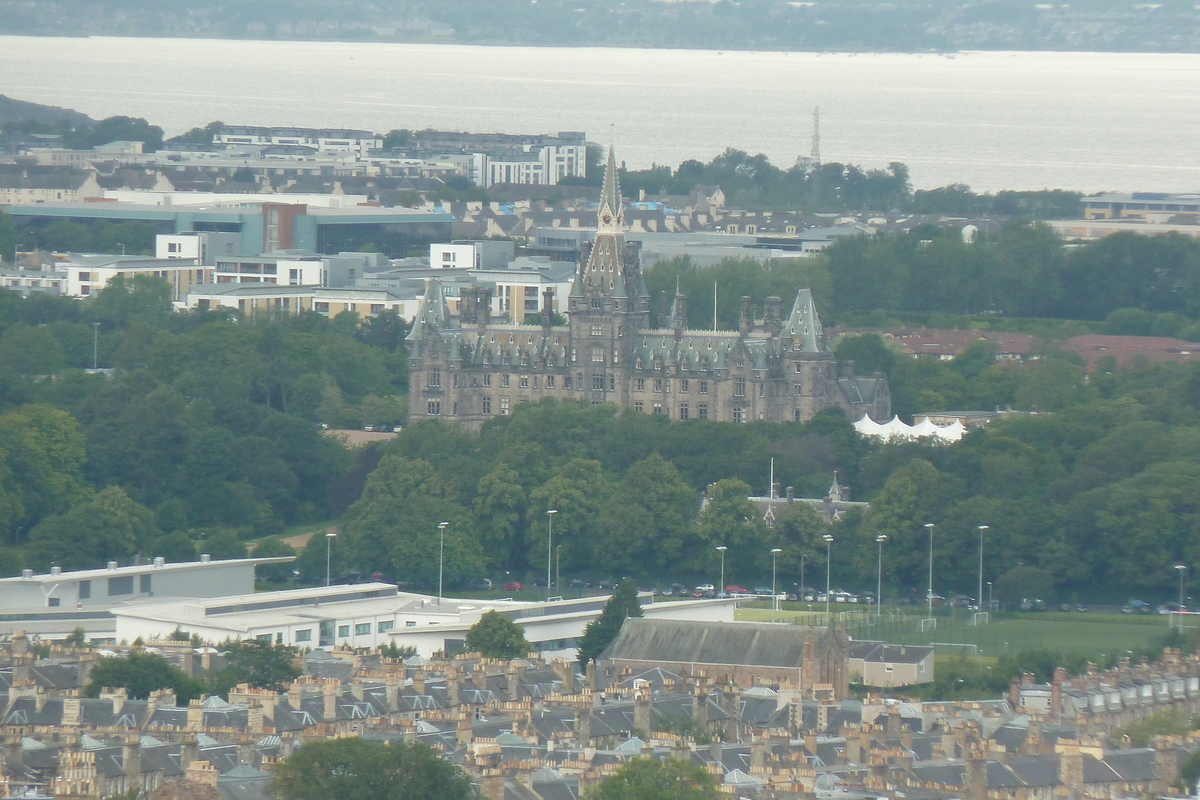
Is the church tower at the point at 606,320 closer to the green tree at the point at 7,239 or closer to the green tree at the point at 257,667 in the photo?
the green tree at the point at 7,239

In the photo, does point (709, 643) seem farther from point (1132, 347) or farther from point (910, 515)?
point (1132, 347)

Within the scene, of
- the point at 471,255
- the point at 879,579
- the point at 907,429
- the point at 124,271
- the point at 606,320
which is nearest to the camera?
the point at 879,579

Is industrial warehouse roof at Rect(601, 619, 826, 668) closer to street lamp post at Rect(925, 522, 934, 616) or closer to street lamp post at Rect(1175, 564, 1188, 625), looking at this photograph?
street lamp post at Rect(925, 522, 934, 616)

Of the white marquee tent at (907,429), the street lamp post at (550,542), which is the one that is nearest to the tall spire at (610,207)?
the white marquee tent at (907,429)

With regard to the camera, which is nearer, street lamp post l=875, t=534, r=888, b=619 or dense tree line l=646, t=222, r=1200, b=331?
street lamp post l=875, t=534, r=888, b=619

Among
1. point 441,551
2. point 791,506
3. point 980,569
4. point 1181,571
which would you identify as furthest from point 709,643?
point 791,506

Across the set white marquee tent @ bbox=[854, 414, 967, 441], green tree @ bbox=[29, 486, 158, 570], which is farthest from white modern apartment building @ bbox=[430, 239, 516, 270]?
green tree @ bbox=[29, 486, 158, 570]

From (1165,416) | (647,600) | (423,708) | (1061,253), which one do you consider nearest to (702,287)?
(1061,253)
